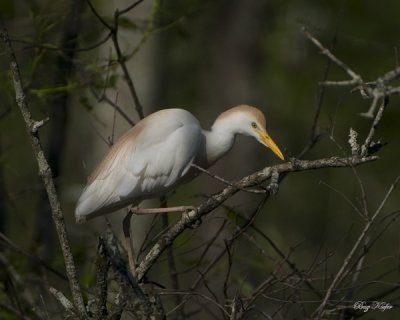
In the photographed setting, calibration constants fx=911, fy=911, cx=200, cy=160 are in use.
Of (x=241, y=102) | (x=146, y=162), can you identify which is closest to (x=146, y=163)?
(x=146, y=162)

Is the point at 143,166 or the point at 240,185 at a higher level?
the point at 240,185

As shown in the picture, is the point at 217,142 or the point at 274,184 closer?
the point at 274,184

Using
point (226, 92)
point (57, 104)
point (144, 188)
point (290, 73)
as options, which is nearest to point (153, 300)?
point (144, 188)

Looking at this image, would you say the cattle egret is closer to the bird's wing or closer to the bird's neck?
the bird's wing

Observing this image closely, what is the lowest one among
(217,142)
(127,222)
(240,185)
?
(127,222)

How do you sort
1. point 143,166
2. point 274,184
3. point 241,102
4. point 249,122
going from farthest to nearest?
1. point 241,102
2. point 249,122
3. point 143,166
4. point 274,184

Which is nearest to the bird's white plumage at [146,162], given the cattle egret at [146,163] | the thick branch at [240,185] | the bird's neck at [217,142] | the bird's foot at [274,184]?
the cattle egret at [146,163]

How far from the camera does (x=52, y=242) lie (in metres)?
8.04

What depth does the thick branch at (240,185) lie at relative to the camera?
362 centimetres

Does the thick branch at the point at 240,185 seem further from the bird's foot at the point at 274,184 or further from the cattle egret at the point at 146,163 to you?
the cattle egret at the point at 146,163

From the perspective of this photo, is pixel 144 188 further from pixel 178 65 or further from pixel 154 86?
pixel 178 65

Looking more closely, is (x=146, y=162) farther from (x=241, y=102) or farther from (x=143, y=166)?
(x=241, y=102)

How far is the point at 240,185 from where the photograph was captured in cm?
383

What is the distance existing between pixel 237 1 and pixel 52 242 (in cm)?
482
